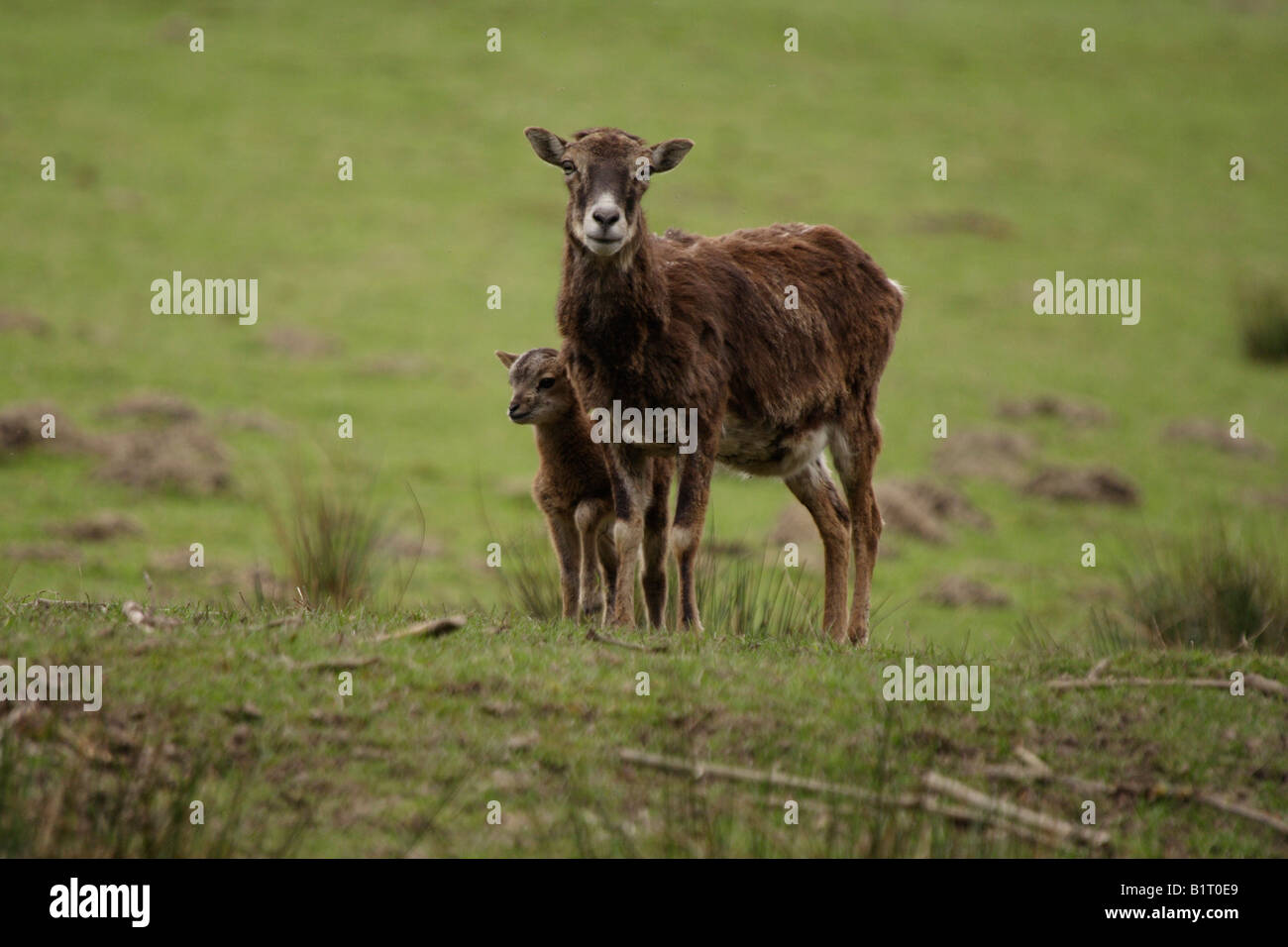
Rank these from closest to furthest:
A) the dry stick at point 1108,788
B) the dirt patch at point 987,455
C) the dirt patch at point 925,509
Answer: the dry stick at point 1108,788
the dirt patch at point 925,509
the dirt patch at point 987,455

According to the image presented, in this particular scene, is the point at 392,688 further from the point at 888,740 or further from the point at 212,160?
the point at 212,160

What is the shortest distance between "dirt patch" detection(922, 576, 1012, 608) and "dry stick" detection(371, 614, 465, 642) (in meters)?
12.6

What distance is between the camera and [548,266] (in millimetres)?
35125

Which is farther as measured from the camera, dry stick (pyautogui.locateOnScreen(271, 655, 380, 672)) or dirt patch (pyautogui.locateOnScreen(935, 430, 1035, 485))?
dirt patch (pyautogui.locateOnScreen(935, 430, 1035, 485))

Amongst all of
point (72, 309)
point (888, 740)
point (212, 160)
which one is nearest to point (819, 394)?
point (888, 740)

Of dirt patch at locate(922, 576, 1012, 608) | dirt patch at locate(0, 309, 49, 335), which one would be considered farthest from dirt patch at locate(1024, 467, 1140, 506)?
dirt patch at locate(0, 309, 49, 335)

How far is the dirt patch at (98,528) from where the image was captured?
20.1m

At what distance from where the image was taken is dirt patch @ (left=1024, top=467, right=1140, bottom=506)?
83.6ft

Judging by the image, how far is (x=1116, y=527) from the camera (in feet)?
78.2

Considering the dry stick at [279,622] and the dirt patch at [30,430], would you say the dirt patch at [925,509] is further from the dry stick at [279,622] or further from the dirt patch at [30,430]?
the dry stick at [279,622]

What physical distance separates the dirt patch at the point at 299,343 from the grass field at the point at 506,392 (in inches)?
4.6

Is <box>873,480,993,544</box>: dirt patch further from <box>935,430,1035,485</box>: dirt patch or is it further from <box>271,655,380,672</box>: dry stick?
<box>271,655,380,672</box>: dry stick

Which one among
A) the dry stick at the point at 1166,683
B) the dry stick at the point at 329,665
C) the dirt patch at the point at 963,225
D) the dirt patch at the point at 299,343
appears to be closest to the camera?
the dry stick at the point at 329,665

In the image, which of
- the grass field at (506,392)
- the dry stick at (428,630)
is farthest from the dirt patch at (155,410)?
the dry stick at (428,630)
